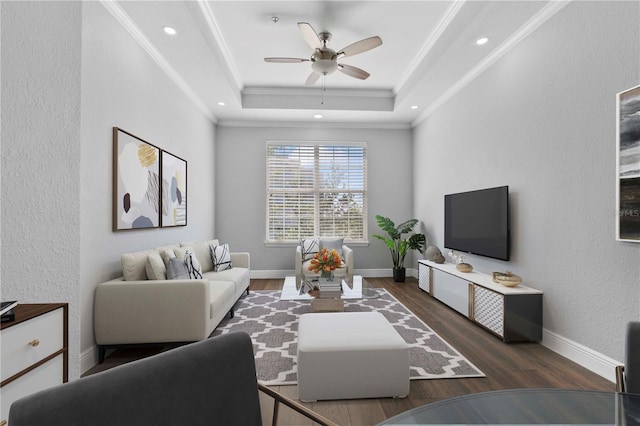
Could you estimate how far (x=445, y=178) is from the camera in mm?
4594

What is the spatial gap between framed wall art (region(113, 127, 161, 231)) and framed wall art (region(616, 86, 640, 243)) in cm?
375

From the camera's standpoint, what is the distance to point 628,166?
1.96 m

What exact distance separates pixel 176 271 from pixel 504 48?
3930 mm

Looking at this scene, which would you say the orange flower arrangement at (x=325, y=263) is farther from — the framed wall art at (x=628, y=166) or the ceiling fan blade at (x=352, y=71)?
the framed wall art at (x=628, y=166)

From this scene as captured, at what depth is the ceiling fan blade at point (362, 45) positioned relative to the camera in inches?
113

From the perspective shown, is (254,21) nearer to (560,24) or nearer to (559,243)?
(560,24)

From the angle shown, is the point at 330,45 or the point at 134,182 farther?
the point at 330,45

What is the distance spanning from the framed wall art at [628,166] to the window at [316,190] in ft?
13.2

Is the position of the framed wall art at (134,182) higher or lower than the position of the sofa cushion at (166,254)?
higher

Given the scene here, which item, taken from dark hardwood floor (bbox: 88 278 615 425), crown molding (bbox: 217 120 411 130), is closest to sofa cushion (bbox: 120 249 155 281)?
dark hardwood floor (bbox: 88 278 615 425)

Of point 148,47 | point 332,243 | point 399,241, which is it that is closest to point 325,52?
point 148,47

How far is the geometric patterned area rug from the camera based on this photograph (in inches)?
88.4

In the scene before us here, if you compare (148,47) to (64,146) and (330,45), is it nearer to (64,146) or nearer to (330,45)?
(64,146)

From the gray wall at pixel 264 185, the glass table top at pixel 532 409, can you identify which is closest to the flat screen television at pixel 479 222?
the gray wall at pixel 264 185
